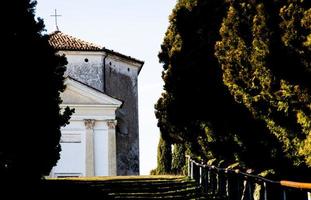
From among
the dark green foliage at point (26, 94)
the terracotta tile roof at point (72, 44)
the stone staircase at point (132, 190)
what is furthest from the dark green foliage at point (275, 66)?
the terracotta tile roof at point (72, 44)

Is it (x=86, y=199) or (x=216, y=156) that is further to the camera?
(x=216, y=156)

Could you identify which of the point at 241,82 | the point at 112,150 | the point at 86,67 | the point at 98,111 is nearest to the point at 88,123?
the point at 98,111

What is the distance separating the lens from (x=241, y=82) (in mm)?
14258

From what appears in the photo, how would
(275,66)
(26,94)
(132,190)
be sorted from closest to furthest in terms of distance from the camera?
(275,66), (26,94), (132,190)

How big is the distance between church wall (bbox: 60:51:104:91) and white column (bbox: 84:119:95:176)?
5043 millimetres

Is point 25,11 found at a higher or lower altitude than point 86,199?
higher

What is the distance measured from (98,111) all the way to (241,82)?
24.1m

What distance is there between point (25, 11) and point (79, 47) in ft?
87.7

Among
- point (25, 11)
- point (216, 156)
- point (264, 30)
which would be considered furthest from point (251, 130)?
point (25, 11)

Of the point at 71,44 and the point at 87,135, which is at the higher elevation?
the point at 71,44

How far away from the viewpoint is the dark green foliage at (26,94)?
13.1 meters

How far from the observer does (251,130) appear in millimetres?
16391

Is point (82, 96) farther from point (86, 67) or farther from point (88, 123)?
point (86, 67)

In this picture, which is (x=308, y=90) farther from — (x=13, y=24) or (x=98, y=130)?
(x=98, y=130)
